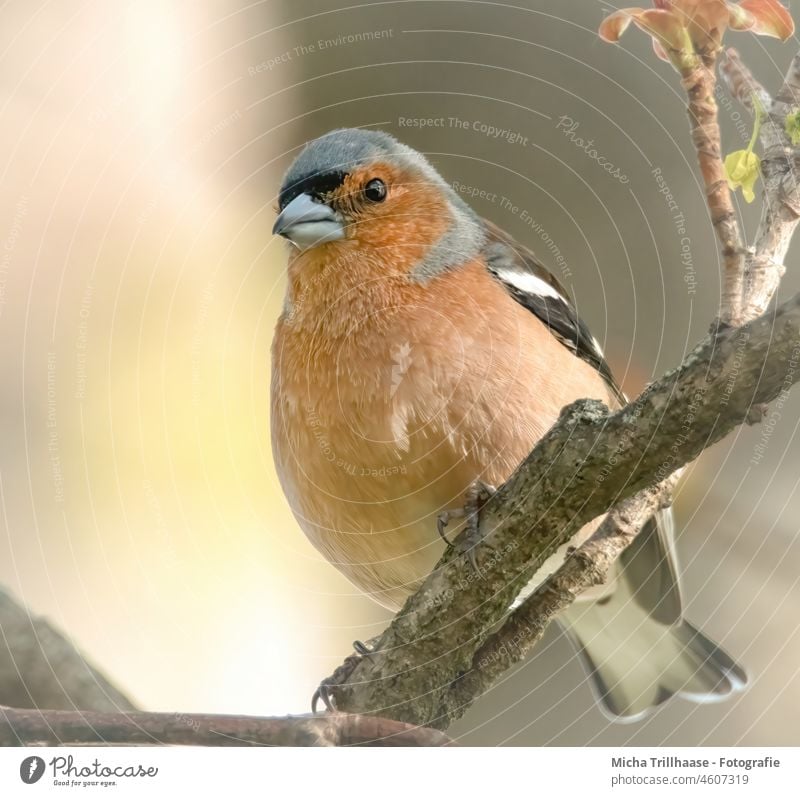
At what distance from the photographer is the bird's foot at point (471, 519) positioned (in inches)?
91.7

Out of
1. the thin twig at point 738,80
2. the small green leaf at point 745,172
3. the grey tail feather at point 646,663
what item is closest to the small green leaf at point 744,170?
the small green leaf at point 745,172

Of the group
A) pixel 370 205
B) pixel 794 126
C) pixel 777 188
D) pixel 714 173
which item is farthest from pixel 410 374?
pixel 794 126

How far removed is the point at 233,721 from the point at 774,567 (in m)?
1.79

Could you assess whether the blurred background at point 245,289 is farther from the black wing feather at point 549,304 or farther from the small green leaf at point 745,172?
the small green leaf at point 745,172

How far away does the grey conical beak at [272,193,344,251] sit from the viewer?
8.95 feet

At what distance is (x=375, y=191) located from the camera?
289 cm

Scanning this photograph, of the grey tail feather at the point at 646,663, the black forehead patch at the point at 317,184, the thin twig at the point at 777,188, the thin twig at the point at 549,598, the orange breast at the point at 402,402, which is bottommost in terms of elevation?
the grey tail feather at the point at 646,663

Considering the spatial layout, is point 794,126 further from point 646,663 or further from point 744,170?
point 646,663

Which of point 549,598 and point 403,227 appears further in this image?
point 403,227

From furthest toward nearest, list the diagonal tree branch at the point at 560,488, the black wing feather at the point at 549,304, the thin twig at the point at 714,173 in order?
the black wing feather at the point at 549,304 < the thin twig at the point at 714,173 < the diagonal tree branch at the point at 560,488

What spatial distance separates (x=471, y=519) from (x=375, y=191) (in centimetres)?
112

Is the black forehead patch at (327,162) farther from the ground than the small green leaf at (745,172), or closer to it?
farther from the ground

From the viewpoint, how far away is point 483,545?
2314mm

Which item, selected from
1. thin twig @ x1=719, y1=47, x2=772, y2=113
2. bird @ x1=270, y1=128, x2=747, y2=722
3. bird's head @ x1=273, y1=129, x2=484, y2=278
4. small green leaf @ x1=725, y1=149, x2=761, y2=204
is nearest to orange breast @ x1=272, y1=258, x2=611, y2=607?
bird @ x1=270, y1=128, x2=747, y2=722
